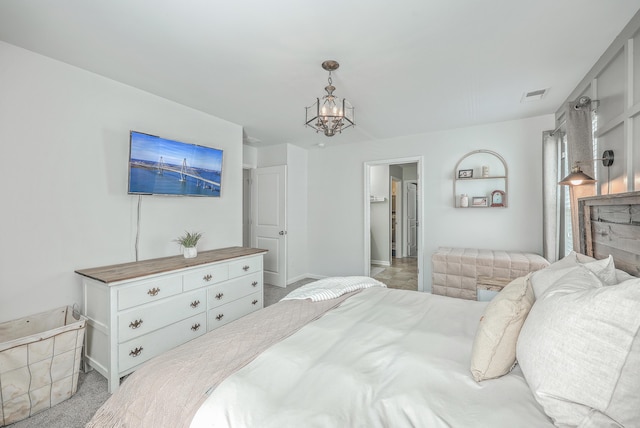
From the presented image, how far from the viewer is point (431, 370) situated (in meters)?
1.10

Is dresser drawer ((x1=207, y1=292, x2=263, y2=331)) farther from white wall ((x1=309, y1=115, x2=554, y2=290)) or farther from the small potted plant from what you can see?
white wall ((x1=309, y1=115, x2=554, y2=290))

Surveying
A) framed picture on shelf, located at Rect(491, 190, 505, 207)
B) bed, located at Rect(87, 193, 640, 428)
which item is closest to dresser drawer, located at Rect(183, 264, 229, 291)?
bed, located at Rect(87, 193, 640, 428)

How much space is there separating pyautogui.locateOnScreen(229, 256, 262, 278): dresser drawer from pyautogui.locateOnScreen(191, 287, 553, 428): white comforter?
1.77 meters

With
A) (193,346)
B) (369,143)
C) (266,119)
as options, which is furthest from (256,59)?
(369,143)

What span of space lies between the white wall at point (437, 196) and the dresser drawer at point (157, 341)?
9.09ft

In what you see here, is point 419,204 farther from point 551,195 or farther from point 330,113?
point 330,113

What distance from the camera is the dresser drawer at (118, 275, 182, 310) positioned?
6.86ft

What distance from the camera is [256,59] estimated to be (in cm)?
218

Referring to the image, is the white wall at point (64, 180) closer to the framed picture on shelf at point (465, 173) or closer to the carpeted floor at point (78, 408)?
the carpeted floor at point (78, 408)

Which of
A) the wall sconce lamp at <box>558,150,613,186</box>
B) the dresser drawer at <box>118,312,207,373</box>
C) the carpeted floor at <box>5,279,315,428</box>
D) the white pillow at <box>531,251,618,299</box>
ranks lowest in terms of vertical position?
the carpeted floor at <box>5,279,315,428</box>

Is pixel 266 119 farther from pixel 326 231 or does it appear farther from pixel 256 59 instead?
pixel 326 231

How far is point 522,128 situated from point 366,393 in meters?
4.00

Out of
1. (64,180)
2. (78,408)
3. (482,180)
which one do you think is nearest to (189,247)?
(64,180)

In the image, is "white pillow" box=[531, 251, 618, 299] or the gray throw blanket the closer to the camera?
the gray throw blanket
